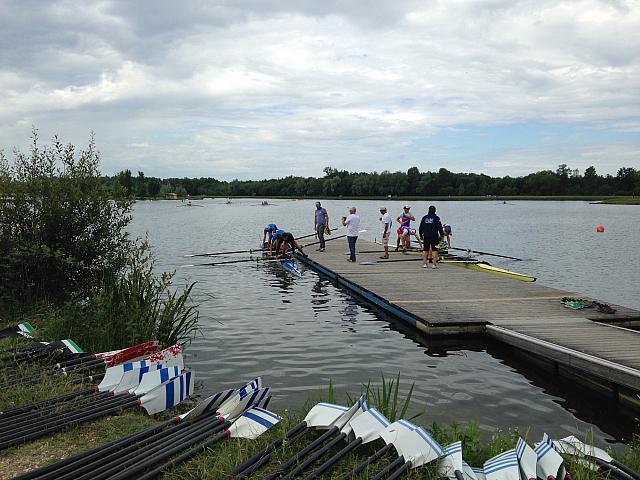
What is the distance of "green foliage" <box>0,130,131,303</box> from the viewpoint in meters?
9.95

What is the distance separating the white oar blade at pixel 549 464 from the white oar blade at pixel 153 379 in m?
4.02

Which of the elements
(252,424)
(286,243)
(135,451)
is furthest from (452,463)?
(286,243)

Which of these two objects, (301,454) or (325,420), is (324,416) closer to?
(325,420)

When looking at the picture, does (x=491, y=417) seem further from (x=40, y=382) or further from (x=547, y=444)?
(x=40, y=382)

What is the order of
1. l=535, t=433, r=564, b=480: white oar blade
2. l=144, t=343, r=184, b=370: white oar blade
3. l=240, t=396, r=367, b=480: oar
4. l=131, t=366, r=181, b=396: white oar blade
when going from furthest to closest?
1. l=144, t=343, r=184, b=370: white oar blade
2. l=131, t=366, r=181, b=396: white oar blade
3. l=240, t=396, r=367, b=480: oar
4. l=535, t=433, r=564, b=480: white oar blade

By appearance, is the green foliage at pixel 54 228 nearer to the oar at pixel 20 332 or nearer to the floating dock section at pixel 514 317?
the oar at pixel 20 332

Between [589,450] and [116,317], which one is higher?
[116,317]

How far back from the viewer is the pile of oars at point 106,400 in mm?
5016

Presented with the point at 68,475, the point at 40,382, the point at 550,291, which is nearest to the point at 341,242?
the point at 550,291

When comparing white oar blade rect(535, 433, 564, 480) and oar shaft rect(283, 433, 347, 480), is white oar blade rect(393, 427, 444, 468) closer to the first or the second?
oar shaft rect(283, 433, 347, 480)

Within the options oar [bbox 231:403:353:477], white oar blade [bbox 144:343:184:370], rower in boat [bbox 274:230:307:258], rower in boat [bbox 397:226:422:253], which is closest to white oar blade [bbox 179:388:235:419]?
oar [bbox 231:403:353:477]

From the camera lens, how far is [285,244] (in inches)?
890

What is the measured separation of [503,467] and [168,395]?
360cm

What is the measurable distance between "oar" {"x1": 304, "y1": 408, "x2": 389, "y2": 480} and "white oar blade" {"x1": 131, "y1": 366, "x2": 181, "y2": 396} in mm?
2498
